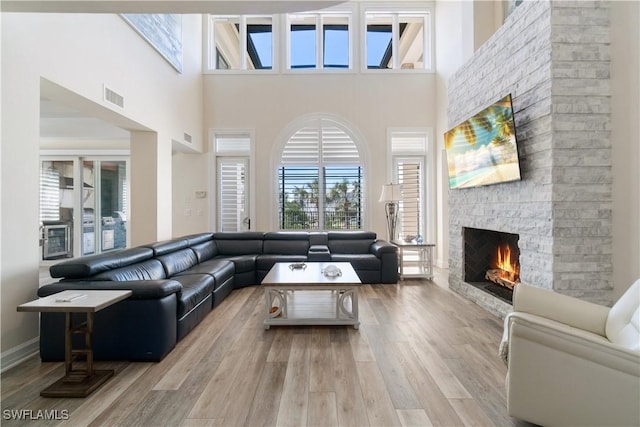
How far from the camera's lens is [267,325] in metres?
3.21

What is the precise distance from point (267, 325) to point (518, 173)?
2935mm

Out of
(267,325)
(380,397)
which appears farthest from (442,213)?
(380,397)

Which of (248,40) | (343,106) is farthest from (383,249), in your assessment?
(248,40)

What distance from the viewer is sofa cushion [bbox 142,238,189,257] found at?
3883mm

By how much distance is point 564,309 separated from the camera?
202 centimetres

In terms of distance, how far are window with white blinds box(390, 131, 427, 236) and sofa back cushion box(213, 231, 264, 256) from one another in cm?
319

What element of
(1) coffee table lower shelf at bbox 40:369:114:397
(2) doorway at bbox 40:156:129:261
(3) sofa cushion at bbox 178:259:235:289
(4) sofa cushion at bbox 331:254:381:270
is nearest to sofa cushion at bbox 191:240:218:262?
(3) sofa cushion at bbox 178:259:235:289

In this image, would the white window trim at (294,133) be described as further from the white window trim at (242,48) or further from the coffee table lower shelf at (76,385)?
the coffee table lower shelf at (76,385)

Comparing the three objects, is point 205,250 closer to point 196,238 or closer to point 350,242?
point 196,238

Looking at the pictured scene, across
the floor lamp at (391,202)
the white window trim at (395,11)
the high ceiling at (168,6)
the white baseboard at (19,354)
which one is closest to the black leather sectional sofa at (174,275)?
the white baseboard at (19,354)

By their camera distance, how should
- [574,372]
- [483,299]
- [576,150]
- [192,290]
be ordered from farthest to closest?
[483,299] → [192,290] → [576,150] → [574,372]

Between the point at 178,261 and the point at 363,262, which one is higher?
the point at 178,261

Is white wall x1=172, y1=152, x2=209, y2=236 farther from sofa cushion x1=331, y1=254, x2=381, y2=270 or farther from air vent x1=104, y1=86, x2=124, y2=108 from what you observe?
sofa cushion x1=331, y1=254, x2=381, y2=270

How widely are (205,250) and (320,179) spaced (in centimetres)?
289
